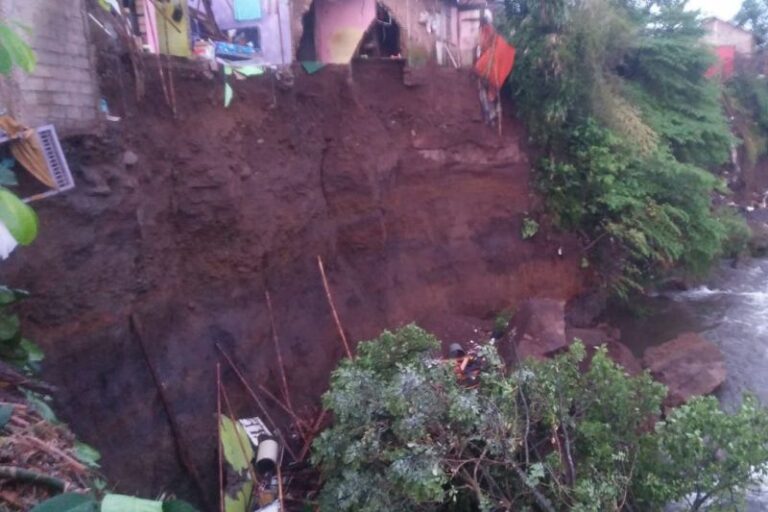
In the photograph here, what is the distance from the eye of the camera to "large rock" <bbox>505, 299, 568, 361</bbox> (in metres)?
7.86

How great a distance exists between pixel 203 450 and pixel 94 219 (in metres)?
2.34

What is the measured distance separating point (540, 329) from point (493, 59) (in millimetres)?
4524

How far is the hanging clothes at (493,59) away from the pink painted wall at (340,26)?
68.8 inches

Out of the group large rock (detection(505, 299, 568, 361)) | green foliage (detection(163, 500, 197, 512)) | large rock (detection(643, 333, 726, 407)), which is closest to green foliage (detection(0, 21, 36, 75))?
green foliage (detection(163, 500, 197, 512))

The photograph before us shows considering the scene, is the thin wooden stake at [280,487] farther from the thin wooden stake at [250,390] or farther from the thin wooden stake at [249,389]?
the thin wooden stake at [249,389]

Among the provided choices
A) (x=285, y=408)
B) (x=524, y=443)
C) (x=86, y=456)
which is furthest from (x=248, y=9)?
(x=86, y=456)

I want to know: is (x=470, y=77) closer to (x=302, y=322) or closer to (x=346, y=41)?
(x=346, y=41)

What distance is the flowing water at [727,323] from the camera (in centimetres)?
963

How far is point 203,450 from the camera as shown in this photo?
632 cm

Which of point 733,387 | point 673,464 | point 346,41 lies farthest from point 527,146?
point 673,464

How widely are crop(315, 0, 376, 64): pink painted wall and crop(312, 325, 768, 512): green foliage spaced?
6439mm

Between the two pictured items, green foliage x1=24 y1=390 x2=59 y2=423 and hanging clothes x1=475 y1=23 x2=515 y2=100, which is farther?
hanging clothes x1=475 y1=23 x2=515 y2=100

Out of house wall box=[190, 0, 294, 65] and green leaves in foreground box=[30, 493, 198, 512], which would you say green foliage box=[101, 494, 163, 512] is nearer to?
green leaves in foreground box=[30, 493, 198, 512]

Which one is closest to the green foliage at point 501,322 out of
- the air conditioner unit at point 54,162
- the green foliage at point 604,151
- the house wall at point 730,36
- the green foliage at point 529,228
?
the green foliage at point 529,228
